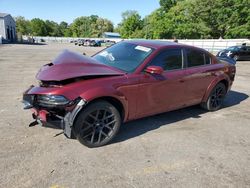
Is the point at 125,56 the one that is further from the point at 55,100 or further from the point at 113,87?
the point at 55,100

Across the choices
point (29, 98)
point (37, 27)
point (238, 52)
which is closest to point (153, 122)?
point (29, 98)

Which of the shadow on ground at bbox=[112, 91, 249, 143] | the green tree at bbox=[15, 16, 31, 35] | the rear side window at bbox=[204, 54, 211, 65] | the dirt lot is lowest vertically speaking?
the dirt lot

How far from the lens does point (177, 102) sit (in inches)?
199

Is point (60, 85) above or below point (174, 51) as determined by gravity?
below

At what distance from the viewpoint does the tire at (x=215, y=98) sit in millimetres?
5930

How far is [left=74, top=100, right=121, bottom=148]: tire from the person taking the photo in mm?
3744

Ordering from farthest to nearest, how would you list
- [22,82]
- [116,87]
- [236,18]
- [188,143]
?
[236,18] < [22,82] < [188,143] < [116,87]

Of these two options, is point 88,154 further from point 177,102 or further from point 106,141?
point 177,102

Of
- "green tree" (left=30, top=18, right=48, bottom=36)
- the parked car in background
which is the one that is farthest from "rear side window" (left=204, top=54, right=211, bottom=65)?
"green tree" (left=30, top=18, right=48, bottom=36)

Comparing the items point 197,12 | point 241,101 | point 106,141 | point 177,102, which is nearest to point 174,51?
point 177,102

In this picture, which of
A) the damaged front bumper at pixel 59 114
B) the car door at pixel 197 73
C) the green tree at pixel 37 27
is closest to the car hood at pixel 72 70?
the damaged front bumper at pixel 59 114

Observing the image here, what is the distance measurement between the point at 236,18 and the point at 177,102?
46476mm

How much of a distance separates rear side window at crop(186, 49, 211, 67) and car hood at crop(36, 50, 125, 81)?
1799 mm

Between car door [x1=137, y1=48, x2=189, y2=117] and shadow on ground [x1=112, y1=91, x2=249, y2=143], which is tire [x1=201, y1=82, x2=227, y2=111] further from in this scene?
car door [x1=137, y1=48, x2=189, y2=117]
